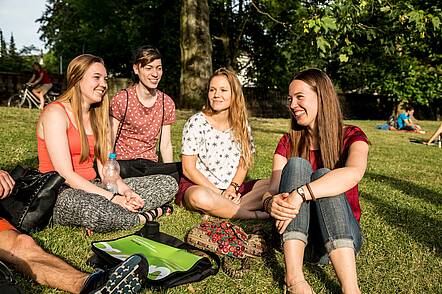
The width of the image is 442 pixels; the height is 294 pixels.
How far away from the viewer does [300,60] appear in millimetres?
28078

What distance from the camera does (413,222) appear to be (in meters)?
5.13

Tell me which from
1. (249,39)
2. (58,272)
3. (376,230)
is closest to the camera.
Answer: (58,272)

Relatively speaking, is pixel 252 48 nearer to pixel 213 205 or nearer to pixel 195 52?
pixel 195 52

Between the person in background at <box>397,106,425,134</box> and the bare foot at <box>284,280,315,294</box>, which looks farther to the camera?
the person in background at <box>397,106,425,134</box>

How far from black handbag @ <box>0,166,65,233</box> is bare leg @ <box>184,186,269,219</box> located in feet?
4.69

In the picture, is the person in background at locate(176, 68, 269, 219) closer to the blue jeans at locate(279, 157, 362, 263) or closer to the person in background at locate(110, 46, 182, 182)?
the person in background at locate(110, 46, 182, 182)

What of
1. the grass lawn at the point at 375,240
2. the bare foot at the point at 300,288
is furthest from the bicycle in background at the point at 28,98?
the bare foot at the point at 300,288

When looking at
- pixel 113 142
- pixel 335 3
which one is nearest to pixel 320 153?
pixel 113 142

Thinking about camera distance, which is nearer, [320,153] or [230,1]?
[320,153]

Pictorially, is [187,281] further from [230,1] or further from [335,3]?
[230,1]

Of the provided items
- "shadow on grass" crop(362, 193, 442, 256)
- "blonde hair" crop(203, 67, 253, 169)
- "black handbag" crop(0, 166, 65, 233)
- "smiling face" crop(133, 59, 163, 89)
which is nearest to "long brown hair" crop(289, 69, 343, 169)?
"shadow on grass" crop(362, 193, 442, 256)

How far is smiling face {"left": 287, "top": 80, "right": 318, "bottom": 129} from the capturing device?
136 inches

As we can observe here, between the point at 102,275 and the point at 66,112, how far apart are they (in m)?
2.12

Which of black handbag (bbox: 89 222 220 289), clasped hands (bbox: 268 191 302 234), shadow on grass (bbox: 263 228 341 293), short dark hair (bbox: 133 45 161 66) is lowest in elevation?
shadow on grass (bbox: 263 228 341 293)
